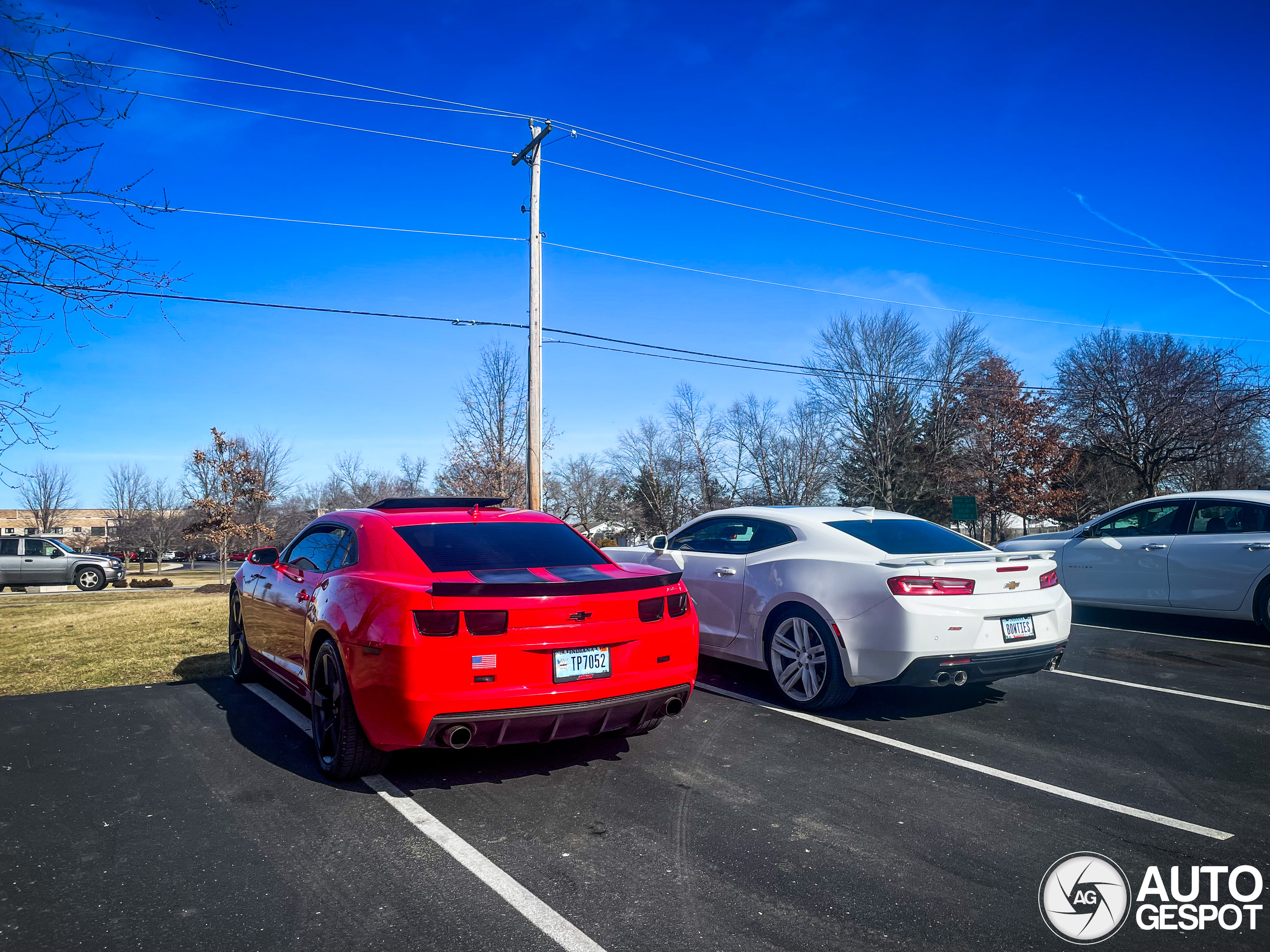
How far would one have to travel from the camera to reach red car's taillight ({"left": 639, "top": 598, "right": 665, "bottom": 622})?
4.45 metres

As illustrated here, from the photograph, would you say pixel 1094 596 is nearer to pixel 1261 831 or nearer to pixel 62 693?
pixel 1261 831

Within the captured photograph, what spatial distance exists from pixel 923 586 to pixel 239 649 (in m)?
5.52

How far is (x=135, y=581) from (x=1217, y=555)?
3439cm

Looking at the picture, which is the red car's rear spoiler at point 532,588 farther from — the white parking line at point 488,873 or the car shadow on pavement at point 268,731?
the car shadow on pavement at point 268,731

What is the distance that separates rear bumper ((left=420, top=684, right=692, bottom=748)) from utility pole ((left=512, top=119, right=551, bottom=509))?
10638 millimetres

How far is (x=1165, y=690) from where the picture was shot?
6.33 meters

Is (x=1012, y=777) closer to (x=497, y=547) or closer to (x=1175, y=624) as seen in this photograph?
(x=497, y=547)

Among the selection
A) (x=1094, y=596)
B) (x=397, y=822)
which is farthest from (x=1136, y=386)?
(x=397, y=822)

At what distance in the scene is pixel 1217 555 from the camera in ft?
28.6

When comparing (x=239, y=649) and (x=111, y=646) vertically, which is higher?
(x=239, y=649)

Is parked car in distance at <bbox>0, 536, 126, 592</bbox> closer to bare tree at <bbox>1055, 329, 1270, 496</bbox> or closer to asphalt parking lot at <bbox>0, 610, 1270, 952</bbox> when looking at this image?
asphalt parking lot at <bbox>0, 610, 1270, 952</bbox>

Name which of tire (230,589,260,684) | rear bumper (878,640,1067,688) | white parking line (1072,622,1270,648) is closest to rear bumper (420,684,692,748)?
rear bumper (878,640,1067,688)

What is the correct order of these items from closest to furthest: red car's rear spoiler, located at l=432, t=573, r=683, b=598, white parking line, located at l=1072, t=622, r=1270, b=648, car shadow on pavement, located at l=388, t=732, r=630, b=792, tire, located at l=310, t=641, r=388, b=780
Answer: red car's rear spoiler, located at l=432, t=573, r=683, b=598, tire, located at l=310, t=641, r=388, b=780, car shadow on pavement, located at l=388, t=732, r=630, b=792, white parking line, located at l=1072, t=622, r=1270, b=648

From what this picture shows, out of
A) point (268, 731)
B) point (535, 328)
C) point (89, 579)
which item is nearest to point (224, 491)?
point (89, 579)
